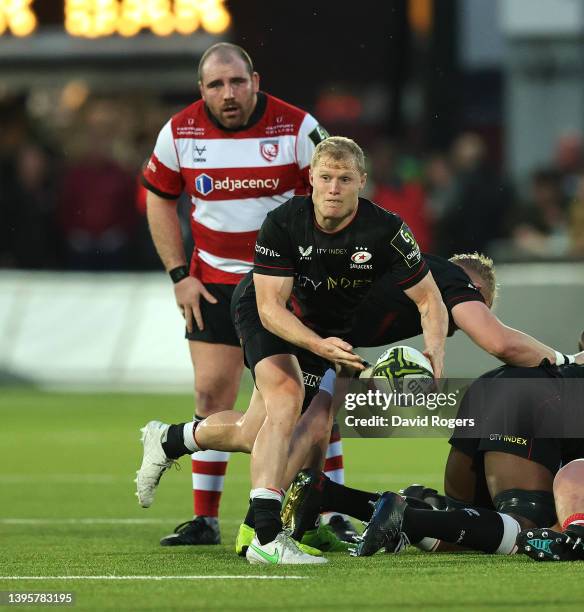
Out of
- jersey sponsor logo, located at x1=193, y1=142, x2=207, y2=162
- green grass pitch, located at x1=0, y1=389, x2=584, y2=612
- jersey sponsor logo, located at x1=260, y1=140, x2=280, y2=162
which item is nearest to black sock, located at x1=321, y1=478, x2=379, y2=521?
green grass pitch, located at x1=0, y1=389, x2=584, y2=612

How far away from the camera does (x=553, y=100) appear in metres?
26.4

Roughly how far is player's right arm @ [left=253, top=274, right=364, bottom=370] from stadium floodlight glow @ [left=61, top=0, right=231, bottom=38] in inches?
388

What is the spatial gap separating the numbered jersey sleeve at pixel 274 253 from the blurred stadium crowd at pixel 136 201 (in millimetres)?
10422

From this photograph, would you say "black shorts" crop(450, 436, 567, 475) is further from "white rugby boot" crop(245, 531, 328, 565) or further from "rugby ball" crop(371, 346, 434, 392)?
"white rugby boot" crop(245, 531, 328, 565)

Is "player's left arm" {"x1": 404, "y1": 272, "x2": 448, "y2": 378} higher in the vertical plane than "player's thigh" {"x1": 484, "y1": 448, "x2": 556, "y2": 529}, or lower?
higher

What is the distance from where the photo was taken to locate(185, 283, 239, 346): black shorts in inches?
380

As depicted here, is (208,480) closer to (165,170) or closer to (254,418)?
(254,418)

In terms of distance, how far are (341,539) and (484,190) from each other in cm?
1104

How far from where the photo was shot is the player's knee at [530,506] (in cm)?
827

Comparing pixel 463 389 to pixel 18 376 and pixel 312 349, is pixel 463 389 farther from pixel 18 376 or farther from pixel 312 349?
pixel 18 376

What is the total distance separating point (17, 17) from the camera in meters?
18.2

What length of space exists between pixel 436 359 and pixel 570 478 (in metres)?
0.80

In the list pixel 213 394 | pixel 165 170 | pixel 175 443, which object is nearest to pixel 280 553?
pixel 175 443

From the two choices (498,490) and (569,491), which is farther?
(498,490)
